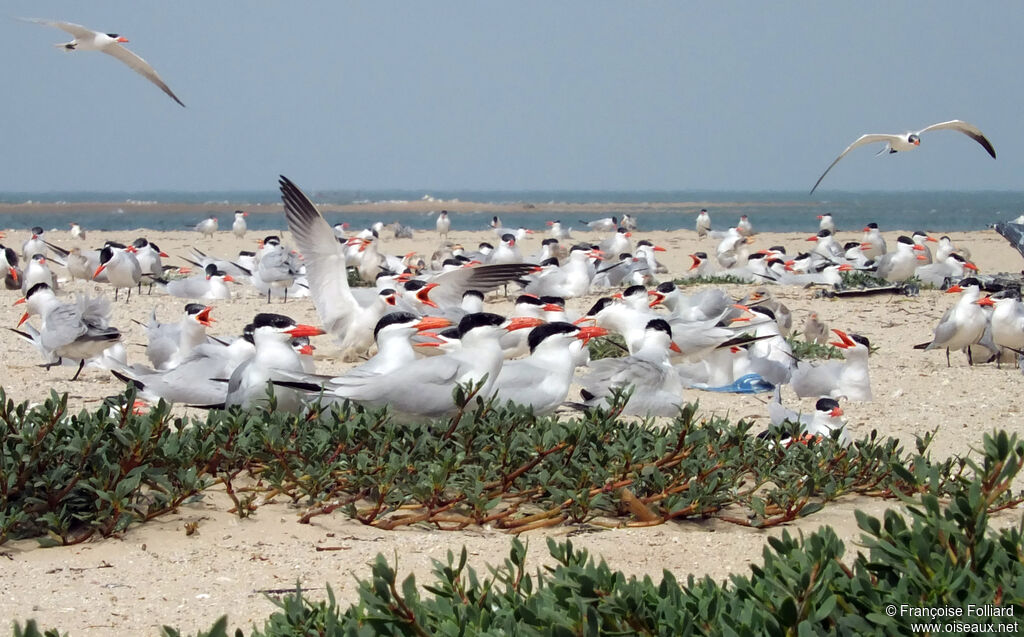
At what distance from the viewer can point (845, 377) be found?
6.94 m

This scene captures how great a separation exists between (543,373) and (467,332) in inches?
17.5

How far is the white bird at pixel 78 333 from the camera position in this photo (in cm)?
724

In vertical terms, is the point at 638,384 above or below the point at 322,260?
below

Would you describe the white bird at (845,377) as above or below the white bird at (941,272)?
above

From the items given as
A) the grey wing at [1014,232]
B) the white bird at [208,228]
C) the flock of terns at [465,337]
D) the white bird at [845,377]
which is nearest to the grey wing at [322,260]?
the flock of terns at [465,337]

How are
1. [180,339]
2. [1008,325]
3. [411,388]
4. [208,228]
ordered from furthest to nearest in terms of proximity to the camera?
[208,228] → [1008,325] → [180,339] → [411,388]

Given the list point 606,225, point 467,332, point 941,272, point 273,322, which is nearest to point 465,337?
point 467,332

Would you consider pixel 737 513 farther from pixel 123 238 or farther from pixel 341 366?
pixel 123 238

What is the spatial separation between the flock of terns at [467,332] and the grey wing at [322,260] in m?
0.02

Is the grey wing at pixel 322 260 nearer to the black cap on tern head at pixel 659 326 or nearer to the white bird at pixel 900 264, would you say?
the black cap on tern head at pixel 659 326

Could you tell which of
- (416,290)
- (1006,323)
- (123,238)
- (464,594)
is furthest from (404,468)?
(123,238)

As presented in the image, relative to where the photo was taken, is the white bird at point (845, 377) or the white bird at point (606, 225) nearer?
the white bird at point (845, 377)
